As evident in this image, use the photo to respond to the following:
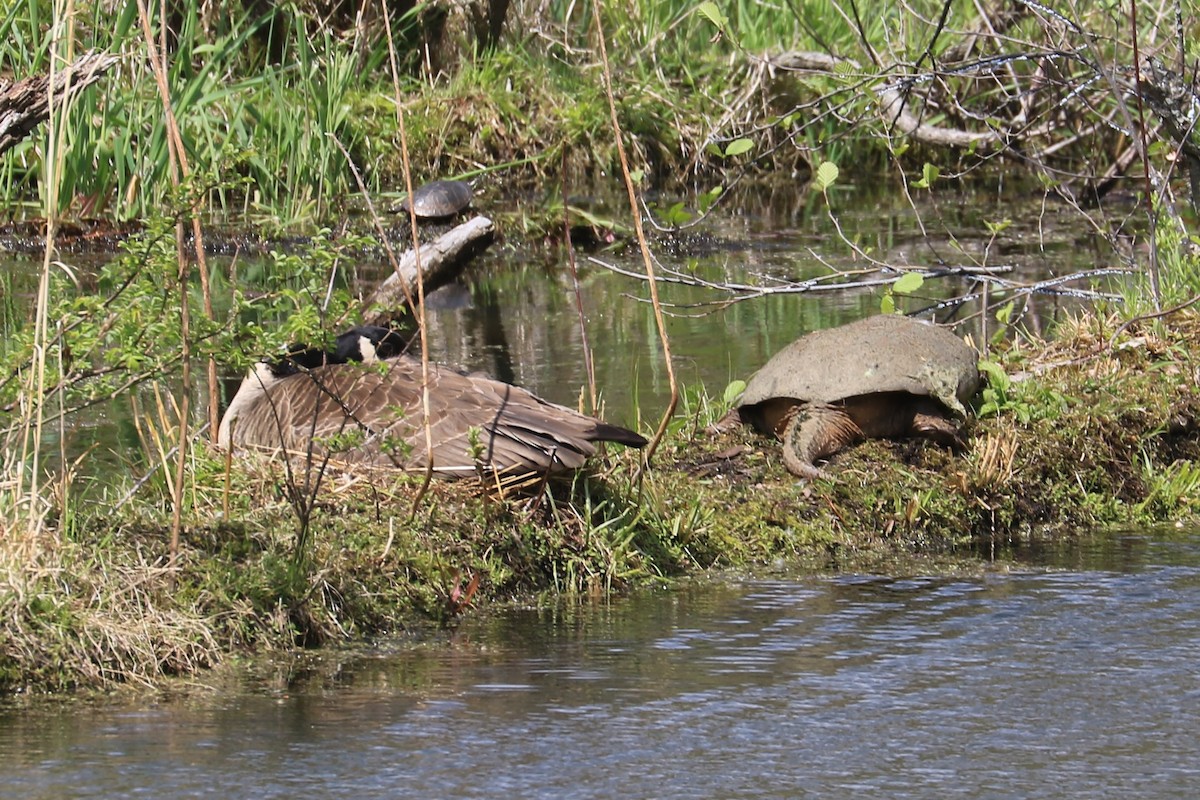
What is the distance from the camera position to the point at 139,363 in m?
4.82

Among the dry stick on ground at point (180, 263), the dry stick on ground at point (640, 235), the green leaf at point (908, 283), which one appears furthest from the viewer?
the green leaf at point (908, 283)

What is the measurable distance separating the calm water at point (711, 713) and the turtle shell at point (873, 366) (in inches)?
57.5

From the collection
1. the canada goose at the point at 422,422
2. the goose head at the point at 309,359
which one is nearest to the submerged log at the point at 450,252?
the goose head at the point at 309,359

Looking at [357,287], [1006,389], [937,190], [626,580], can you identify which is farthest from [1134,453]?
[937,190]

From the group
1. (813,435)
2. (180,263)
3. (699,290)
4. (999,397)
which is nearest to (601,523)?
(813,435)

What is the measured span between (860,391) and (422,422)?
2006mm

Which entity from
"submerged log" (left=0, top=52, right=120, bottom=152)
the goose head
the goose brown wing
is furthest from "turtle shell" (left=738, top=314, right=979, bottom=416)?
"submerged log" (left=0, top=52, right=120, bottom=152)

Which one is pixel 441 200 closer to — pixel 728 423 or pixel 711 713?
pixel 728 423

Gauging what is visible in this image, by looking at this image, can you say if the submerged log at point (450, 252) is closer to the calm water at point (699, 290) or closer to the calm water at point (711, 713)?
the calm water at point (699, 290)

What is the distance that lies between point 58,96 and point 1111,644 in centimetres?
361

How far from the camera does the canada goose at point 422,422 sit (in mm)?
5902

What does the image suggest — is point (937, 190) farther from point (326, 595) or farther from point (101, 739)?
point (101, 739)

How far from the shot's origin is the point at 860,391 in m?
7.11

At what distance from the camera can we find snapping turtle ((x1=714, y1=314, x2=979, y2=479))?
705cm
